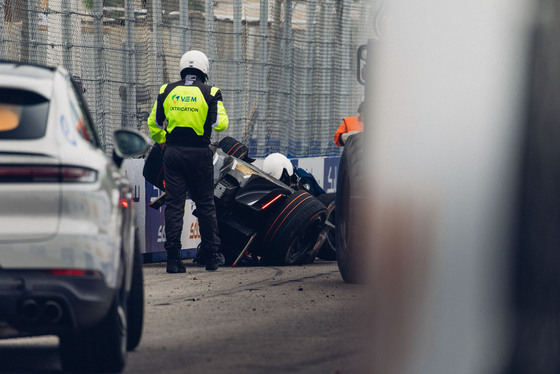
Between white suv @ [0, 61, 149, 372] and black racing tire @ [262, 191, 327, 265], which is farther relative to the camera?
black racing tire @ [262, 191, 327, 265]

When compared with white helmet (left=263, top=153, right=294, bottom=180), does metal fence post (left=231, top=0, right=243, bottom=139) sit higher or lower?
higher

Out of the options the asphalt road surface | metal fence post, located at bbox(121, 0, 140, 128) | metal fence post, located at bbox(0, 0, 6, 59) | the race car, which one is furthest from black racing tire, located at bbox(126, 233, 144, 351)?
metal fence post, located at bbox(121, 0, 140, 128)

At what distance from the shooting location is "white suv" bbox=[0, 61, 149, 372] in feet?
16.4

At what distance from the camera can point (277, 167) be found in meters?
13.3

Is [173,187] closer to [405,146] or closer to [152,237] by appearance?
[152,237]

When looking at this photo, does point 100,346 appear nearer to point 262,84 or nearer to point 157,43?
point 157,43

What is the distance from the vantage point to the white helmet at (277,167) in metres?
13.2

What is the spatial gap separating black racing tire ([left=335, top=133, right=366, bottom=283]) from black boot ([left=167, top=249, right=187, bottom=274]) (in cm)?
157

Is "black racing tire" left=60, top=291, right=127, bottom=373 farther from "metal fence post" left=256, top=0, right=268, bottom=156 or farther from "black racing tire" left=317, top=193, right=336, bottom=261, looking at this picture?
"metal fence post" left=256, top=0, right=268, bottom=156

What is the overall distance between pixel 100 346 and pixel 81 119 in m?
1.04

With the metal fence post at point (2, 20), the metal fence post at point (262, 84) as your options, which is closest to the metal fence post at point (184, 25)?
the metal fence post at point (262, 84)

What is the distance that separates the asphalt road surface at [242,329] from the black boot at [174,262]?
248mm

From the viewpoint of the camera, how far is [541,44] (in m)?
3.78

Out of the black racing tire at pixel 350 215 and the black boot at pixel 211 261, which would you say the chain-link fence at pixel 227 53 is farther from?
the black racing tire at pixel 350 215
